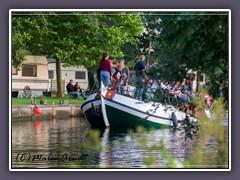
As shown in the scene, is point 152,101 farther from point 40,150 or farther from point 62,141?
point 62,141

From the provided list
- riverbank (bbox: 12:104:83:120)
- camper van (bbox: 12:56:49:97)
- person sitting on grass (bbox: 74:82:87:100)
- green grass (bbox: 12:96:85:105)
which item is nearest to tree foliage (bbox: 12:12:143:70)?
camper van (bbox: 12:56:49:97)

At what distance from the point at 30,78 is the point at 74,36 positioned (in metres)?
0.96

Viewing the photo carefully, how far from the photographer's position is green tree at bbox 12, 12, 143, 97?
23.5 ft

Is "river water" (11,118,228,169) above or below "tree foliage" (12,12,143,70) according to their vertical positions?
below

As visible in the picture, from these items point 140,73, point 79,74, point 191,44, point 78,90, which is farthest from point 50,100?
point 191,44

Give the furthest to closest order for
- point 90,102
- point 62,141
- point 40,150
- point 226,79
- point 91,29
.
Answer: point 90,102 → point 62,141 → point 91,29 → point 40,150 → point 226,79

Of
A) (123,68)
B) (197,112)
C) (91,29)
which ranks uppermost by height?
(91,29)

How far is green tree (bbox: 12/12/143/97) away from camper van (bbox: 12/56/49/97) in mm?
103

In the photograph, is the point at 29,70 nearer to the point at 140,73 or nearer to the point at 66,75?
the point at 66,75

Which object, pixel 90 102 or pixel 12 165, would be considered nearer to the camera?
pixel 12 165

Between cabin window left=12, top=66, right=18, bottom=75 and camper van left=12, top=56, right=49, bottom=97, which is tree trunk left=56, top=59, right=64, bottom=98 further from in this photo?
cabin window left=12, top=66, right=18, bottom=75

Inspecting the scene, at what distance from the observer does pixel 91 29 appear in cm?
803

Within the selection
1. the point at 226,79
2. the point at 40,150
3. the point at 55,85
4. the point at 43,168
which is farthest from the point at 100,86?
the point at 226,79
